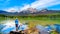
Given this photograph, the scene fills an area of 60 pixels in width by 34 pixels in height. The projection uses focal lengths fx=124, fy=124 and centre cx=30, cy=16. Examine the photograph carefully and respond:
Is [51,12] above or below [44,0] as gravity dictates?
below

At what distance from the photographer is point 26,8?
119 centimetres

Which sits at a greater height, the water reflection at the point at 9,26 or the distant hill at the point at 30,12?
the distant hill at the point at 30,12

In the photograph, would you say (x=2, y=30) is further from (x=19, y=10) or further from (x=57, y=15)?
(x=57, y=15)

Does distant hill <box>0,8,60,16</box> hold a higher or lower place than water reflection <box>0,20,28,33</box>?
higher

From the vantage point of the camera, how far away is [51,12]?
3.83ft

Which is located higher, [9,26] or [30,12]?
[30,12]

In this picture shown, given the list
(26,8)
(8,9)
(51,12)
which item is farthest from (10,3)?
(51,12)

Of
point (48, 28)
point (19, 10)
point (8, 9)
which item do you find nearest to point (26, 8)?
point (19, 10)

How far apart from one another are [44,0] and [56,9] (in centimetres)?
14

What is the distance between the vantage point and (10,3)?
1196 millimetres

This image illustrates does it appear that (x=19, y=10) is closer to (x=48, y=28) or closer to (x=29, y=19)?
(x=29, y=19)

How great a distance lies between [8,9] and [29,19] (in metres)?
0.22

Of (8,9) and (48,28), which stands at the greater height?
(8,9)

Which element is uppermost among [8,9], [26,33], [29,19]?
[8,9]
